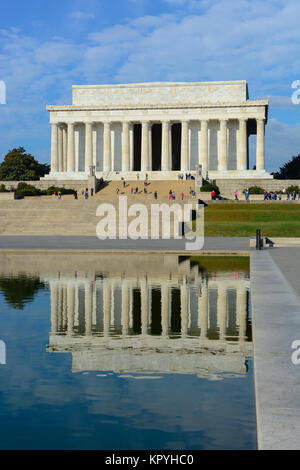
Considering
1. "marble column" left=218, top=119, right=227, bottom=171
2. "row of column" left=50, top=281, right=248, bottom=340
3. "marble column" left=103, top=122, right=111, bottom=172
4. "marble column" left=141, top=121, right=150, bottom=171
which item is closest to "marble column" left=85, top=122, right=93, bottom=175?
"marble column" left=103, top=122, right=111, bottom=172

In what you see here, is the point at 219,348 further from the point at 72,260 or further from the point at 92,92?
the point at 92,92

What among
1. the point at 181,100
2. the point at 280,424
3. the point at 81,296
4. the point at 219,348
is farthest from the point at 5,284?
the point at 181,100

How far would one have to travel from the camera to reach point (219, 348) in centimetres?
1045

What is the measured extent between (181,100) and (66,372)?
93.7m

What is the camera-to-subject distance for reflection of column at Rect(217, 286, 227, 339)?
12.2 m

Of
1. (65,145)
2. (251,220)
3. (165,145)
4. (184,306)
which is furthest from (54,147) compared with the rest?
(184,306)

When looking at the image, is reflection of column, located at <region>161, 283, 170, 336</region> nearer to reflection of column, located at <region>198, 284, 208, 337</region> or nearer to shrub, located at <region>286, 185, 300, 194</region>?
reflection of column, located at <region>198, 284, 208, 337</region>

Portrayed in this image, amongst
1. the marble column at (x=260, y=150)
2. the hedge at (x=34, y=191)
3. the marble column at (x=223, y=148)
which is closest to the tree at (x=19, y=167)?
the hedge at (x=34, y=191)

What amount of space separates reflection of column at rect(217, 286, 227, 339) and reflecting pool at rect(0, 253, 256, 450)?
0.02 metres

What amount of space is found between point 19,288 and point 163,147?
80839 mm

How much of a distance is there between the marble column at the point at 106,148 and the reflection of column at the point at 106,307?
270ft

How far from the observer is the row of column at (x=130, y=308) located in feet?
41.2

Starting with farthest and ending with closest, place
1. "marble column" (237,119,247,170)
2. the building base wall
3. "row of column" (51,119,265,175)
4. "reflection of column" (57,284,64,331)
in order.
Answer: "row of column" (51,119,265,175)
"marble column" (237,119,247,170)
the building base wall
"reflection of column" (57,284,64,331)

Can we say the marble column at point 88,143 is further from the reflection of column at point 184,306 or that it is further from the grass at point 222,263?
the reflection of column at point 184,306
